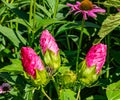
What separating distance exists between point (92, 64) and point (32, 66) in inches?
8.2

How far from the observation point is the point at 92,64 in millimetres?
1400

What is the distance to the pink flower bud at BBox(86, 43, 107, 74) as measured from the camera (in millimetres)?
1368

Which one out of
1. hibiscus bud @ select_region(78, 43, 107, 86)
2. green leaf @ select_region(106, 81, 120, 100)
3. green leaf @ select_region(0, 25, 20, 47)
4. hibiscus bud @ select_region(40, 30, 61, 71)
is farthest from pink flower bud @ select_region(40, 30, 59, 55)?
green leaf @ select_region(0, 25, 20, 47)

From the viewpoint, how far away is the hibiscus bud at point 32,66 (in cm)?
133

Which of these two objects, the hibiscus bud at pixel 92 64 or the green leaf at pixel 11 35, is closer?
the hibiscus bud at pixel 92 64

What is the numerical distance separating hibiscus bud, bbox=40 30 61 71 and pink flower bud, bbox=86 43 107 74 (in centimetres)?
11

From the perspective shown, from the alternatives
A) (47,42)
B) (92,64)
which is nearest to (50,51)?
(47,42)

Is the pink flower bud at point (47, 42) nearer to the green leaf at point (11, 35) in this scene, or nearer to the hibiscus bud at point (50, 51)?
the hibiscus bud at point (50, 51)

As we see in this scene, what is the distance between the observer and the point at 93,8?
74.7 inches

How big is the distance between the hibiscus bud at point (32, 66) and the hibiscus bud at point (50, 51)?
0.23 feet

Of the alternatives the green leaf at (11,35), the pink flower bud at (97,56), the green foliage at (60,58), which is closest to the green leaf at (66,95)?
the green foliage at (60,58)

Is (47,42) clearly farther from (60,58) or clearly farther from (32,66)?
(60,58)

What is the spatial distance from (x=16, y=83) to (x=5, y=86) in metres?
0.25

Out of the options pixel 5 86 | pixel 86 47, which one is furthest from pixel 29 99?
pixel 86 47
